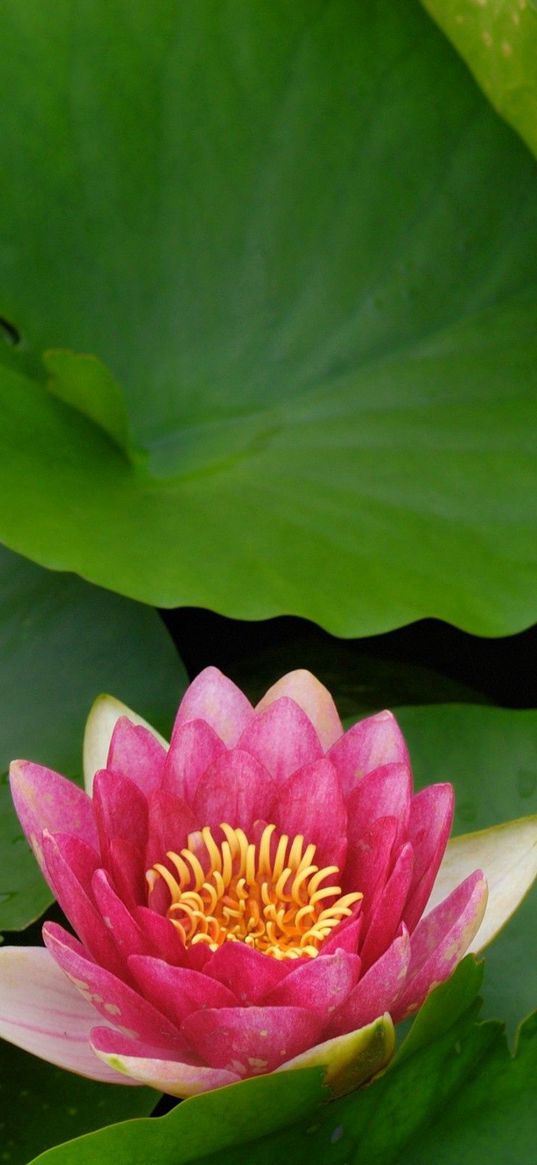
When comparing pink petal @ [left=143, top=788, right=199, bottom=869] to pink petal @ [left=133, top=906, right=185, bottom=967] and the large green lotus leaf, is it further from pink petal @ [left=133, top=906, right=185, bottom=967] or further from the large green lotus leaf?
the large green lotus leaf

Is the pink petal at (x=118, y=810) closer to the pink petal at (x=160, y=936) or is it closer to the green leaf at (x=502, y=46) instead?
Answer: the pink petal at (x=160, y=936)

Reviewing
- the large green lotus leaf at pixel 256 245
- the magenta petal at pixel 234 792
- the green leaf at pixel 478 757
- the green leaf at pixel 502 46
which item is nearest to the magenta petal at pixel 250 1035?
the magenta petal at pixel 234 792

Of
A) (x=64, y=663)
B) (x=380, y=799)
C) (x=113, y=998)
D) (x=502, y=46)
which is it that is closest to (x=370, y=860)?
(x=380, y=799)

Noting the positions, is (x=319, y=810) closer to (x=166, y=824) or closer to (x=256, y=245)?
(x=166, y=824)

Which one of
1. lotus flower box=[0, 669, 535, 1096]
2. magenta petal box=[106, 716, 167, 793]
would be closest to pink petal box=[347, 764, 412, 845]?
lotus flower box=[0, 669, 535, 1096]

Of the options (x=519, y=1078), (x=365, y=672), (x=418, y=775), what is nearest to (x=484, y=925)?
(x=519, y=1078)

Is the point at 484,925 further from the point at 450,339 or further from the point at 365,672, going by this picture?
the point at 450,339
